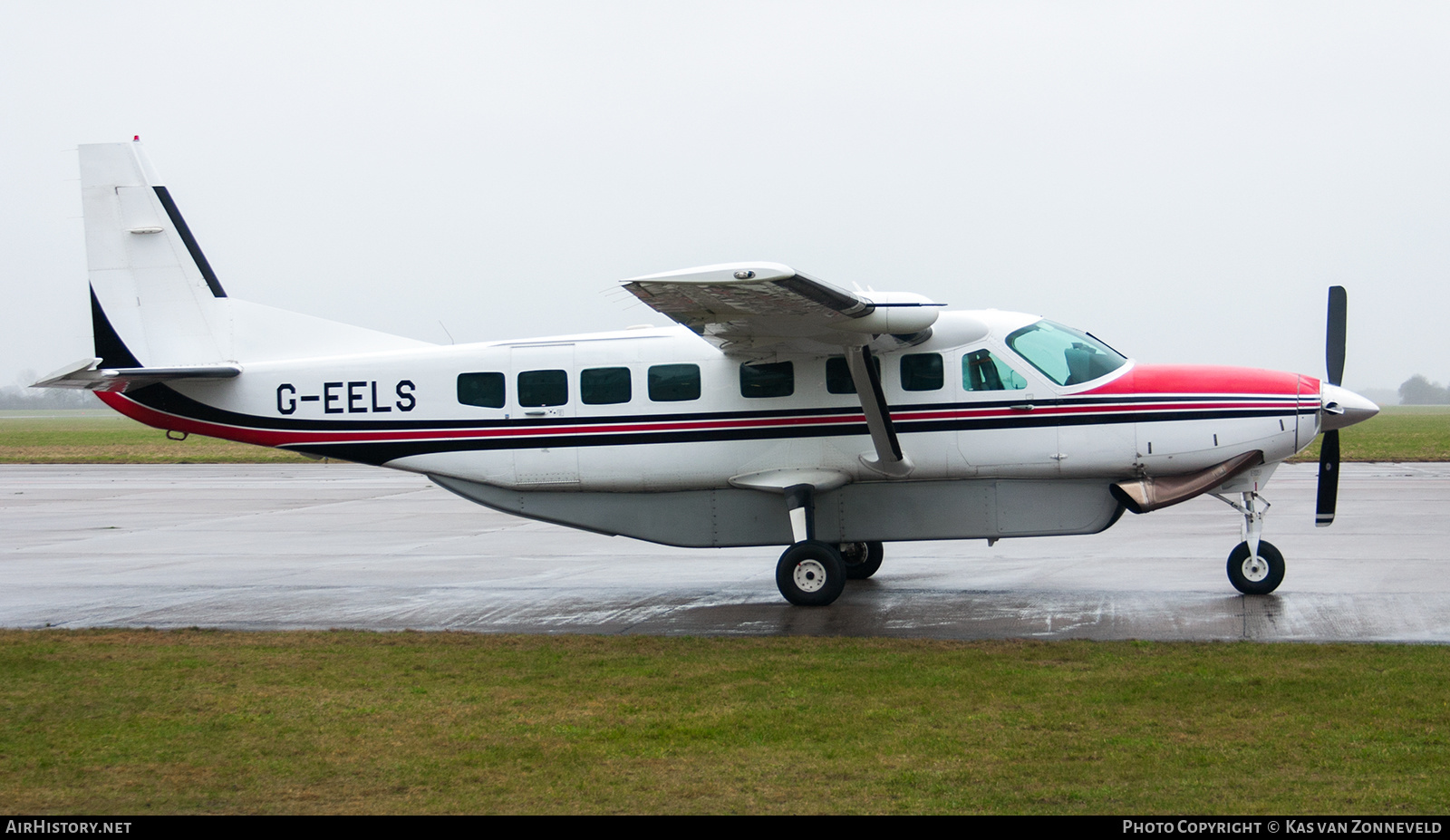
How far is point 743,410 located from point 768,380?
0.41 m

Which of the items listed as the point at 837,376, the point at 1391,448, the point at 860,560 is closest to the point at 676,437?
the point at 837,376

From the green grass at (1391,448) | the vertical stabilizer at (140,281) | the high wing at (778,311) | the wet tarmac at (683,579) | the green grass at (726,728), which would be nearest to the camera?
the green grass at (726,728)

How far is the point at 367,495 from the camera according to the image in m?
27.3

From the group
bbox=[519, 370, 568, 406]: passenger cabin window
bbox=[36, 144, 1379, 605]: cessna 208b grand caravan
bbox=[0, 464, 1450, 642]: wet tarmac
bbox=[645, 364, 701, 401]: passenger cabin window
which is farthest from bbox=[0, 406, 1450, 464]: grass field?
bbox=[645, 364, 701, 401]: passenger cabin window

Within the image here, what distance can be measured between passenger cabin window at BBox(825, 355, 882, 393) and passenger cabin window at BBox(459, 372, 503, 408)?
3504 millimetres

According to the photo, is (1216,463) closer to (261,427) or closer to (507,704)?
(507,704)

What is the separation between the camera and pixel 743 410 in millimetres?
12188

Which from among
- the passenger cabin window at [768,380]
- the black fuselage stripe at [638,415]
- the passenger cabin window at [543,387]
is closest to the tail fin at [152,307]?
the black fuselage stripe at [638,415]

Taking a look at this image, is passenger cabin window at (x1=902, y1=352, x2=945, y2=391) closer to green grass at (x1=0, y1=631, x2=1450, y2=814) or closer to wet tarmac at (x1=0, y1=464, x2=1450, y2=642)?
wet tarmac at (x1=0, y1=464, x2=1450, y2=642)

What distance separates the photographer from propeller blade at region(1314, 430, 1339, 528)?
12094 millimetres

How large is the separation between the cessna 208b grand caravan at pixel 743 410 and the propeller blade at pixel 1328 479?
1.3 inches

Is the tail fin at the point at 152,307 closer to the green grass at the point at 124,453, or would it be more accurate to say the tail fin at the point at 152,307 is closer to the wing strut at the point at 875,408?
the wing strut at the point at 875,408

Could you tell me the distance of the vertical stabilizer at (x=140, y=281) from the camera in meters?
13.2

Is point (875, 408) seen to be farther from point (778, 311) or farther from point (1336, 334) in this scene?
point (1336, 334)
